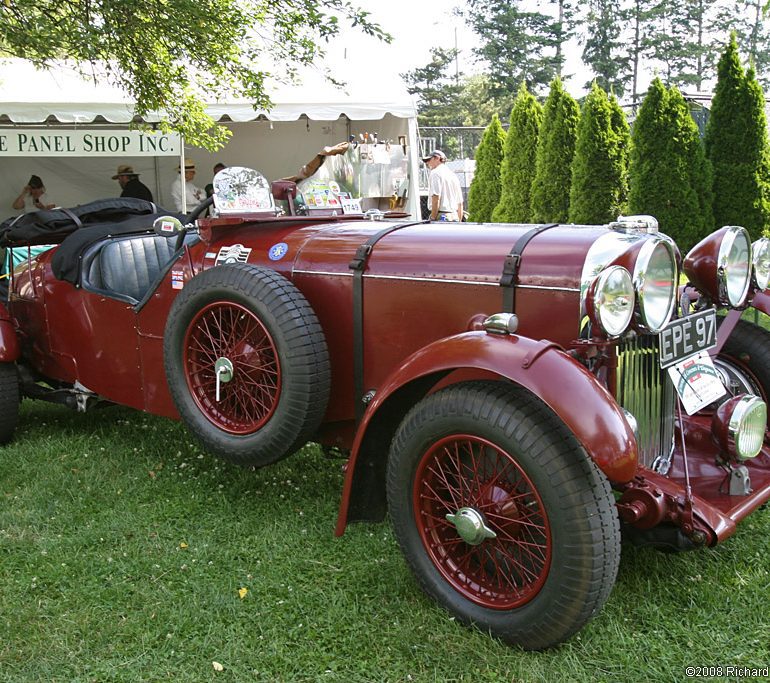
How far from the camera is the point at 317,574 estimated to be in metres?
2.78

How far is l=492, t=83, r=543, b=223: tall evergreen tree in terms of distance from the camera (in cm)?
1284

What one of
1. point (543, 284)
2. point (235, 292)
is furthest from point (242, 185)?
point (543, 284)

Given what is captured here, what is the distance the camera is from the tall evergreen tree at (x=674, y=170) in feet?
32.1

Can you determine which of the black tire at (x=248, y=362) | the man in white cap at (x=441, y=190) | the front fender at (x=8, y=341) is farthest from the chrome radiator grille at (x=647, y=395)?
the man in white cap at (x=441, y=190)

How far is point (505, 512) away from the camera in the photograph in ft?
7.49

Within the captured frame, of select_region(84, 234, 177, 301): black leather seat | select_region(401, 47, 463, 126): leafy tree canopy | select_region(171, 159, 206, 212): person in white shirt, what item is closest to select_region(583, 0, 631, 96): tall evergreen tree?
select_region(401, 47, 463, 126): leafy tree canopy

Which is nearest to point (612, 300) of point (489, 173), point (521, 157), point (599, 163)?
point (599, 163)

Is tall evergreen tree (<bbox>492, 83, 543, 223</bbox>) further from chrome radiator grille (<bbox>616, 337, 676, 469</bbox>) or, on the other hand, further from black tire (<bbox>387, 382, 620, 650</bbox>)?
black tire (<bbox>387, 382, 620, 650</bbox>)

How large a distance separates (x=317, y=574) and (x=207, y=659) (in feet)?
1.88

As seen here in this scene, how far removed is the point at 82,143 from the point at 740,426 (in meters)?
8.30

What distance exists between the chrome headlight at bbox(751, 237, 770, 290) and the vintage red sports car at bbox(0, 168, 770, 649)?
13 mm

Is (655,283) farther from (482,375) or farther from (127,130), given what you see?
(127,130)

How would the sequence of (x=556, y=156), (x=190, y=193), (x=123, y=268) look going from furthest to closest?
(x=556, y=156)
(x=190, y=193)
(x=123, y=268)

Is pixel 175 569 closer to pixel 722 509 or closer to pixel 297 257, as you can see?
pixel 297 257
